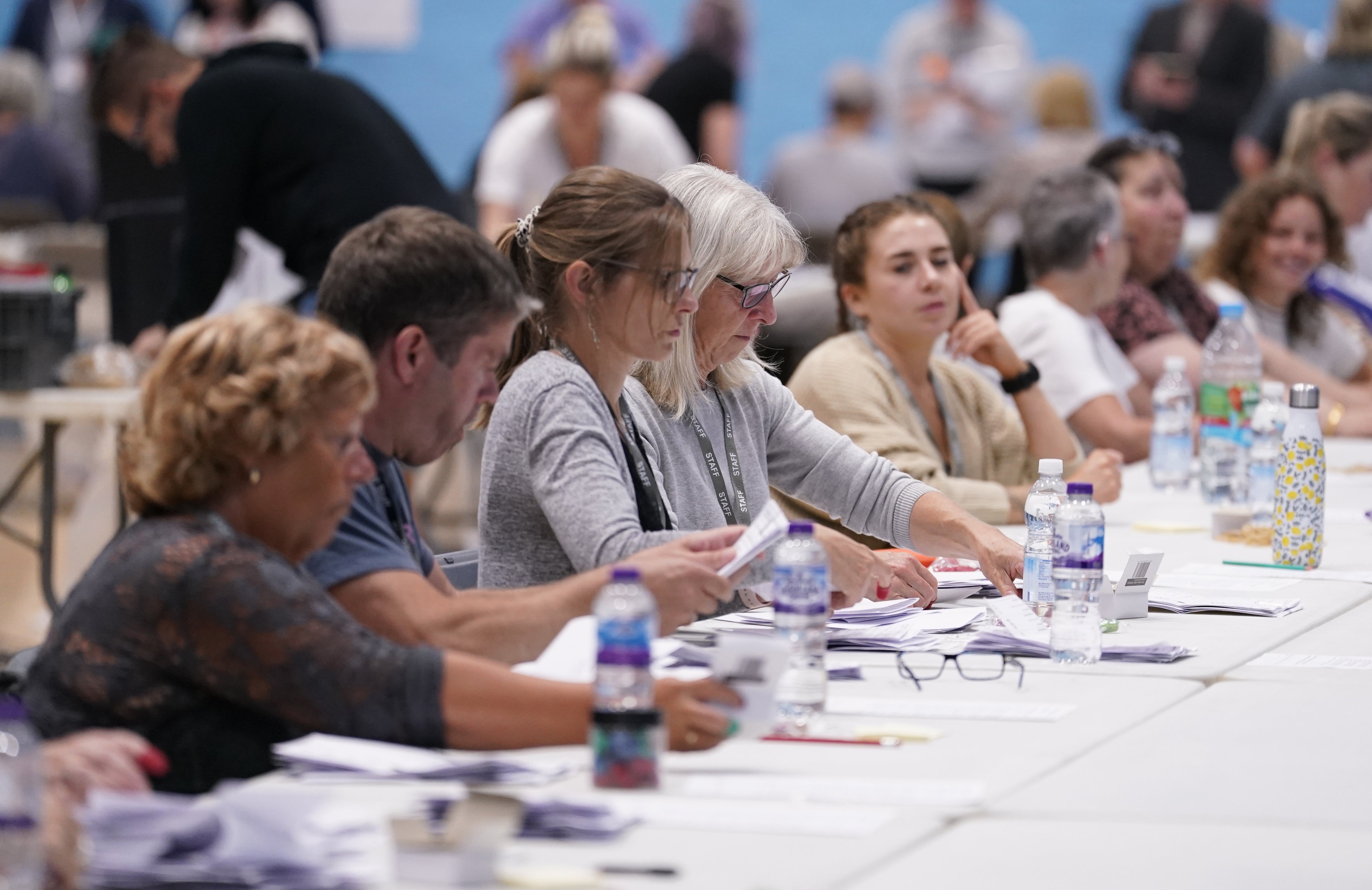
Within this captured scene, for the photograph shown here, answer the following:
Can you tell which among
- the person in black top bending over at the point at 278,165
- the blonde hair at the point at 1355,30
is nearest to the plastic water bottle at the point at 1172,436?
the person in black top bending over at the point at 278,165

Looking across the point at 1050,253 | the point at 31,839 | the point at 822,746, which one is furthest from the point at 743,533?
the point at 1050,253

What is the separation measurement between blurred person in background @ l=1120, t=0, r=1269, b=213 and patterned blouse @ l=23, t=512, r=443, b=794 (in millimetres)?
7044

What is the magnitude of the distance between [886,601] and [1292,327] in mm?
3223

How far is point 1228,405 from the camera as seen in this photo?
4070 millimetres

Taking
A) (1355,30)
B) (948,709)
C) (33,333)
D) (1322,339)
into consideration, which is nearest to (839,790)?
(948,709)

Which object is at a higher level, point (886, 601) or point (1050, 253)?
point (1050, 253)

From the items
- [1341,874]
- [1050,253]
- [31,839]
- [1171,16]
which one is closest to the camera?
[31,839]

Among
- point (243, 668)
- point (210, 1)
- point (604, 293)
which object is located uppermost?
point (210, 1)

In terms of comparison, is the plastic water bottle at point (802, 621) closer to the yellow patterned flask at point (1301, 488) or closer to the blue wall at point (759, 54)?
the yellow patterned flask at point (1301, 488)

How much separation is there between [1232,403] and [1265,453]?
72 centimetres

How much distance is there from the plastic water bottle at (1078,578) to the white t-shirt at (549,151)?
4.29 meters

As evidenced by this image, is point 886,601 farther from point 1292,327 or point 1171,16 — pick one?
point 1171,16

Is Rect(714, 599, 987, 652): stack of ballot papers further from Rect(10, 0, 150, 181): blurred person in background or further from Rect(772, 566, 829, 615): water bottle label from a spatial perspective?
Rect(10, 0, 150, 181): blurred person in background

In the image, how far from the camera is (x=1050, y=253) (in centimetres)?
428
